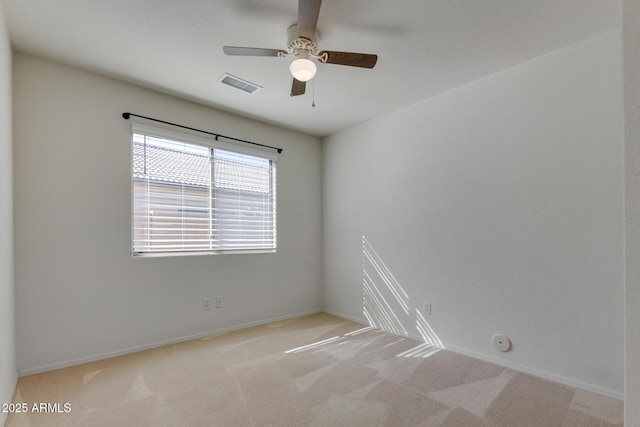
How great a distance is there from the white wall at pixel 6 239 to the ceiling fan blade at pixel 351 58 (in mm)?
2028

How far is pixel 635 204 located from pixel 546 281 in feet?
6.04

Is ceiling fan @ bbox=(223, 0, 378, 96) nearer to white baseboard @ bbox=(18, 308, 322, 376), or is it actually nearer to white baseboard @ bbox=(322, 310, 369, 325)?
white baseboard @ bbox=(18, 308, 322, 376)

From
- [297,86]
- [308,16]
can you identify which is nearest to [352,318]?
[297,86]

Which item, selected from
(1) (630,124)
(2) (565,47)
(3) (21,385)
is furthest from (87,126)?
(2) (565,47)

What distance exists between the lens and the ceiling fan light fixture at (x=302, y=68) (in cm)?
203

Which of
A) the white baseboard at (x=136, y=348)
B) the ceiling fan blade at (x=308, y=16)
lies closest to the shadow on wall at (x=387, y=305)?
the white baseboard at (x=136, y=348)

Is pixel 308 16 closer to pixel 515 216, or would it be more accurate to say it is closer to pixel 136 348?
pixel 515 216

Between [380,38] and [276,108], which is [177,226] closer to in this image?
[276,108]

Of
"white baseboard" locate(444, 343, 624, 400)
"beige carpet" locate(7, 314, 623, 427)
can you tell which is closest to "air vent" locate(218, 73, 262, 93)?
"beige carpet" locate(7, 314, 623, 427)

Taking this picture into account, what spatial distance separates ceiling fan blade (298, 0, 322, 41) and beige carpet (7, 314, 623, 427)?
235 cm

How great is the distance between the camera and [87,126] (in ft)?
9.07

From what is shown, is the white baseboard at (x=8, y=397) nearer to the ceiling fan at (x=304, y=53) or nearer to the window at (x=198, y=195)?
the window at (x=198, y=195)

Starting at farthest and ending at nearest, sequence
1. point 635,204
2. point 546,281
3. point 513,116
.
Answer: point 513,116, point 546,281, point 635,204

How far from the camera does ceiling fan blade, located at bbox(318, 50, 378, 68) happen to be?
205 centimetres
